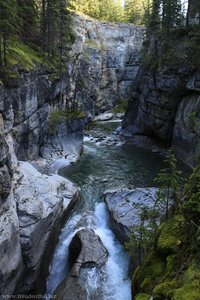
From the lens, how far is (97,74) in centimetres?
6350

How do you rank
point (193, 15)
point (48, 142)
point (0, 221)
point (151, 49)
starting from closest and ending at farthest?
point (0, 221)
point (48, 142)
point (193, 15)
point (151, 49)

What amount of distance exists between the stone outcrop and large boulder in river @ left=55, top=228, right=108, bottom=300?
603 inches

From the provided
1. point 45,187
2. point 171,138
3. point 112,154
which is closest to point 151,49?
point 171,138

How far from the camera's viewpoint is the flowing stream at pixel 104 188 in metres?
16.9

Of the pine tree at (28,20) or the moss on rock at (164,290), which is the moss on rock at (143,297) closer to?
the moss on rock at (164,290)

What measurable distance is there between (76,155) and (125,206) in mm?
14421

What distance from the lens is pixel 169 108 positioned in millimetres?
37906

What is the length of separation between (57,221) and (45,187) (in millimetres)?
2721

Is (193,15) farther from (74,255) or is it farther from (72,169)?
(74,255)

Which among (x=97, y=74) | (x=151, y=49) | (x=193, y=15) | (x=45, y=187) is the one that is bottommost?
(x=45, y=187)

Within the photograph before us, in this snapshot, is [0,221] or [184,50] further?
[184,50]

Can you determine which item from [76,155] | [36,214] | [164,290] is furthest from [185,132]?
[164,290]

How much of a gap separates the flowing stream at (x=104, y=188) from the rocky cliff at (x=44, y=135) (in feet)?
2.92

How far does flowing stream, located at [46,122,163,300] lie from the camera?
16.9 metres
